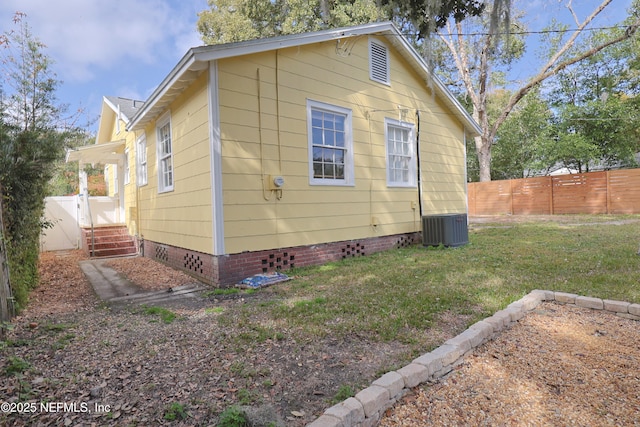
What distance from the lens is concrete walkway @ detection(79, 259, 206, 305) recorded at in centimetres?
482

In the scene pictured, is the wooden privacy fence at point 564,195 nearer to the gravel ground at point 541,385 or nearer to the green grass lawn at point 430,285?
the green grass lawn at point 430,285

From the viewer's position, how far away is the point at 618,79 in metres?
19.8

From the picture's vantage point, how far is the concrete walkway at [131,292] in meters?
4.82

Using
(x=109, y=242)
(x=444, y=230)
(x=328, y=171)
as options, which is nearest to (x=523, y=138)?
(x=444, y=230)

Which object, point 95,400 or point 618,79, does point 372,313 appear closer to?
point 95,400

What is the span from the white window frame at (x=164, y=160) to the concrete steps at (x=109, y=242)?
312cm

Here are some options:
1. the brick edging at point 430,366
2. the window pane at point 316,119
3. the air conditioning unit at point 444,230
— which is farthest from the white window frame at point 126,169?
the brick edging at point 430,366

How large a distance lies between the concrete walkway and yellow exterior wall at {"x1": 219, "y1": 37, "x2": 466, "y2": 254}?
878 mm

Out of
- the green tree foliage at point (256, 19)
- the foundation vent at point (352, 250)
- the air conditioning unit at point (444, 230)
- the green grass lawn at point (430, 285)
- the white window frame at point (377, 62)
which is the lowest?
the green grass lawn at point (430, 285)

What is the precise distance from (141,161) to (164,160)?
2.06 metres

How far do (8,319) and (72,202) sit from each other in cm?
931

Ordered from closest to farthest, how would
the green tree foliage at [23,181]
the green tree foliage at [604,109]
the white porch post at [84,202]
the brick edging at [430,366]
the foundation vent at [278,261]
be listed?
the brick edging at [430,366]
the green tree foliage at [23,181]
the foundation vent at [278,261]
the white porch post at [84,202]
the green tree foliage at [604,109]

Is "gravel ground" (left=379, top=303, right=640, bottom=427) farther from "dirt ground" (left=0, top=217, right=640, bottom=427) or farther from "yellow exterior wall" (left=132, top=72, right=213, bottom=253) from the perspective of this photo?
"yellow exterior wall" (left=132, top=72, right=213, bottom=253)

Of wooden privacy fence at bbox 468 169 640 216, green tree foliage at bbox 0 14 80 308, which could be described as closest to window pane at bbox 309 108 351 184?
green tree foliage at bbox 0 14 80 308
